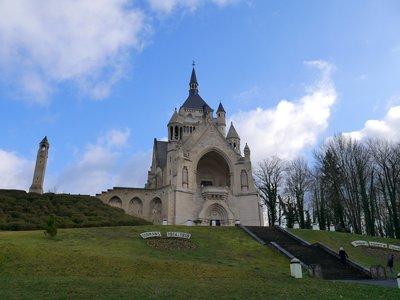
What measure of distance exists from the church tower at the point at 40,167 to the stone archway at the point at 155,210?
14572mm

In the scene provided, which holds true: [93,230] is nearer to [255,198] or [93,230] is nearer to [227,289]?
[227,289]

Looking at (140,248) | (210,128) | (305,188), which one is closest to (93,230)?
(140,248)

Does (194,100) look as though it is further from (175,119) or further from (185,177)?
(185,177)

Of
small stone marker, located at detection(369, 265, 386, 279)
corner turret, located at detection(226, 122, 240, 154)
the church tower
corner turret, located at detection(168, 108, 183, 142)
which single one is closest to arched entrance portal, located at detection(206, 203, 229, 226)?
corner turret, located at detection(226, 122, 240, 154)

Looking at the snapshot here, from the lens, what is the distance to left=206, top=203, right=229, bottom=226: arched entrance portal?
4859cm

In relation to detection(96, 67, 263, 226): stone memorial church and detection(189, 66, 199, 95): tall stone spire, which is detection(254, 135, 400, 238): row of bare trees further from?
detection(189, 66, 199, 95): tall stone spire

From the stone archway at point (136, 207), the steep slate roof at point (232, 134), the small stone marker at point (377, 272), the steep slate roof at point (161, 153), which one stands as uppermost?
the steep slate roof at point (232, 134)

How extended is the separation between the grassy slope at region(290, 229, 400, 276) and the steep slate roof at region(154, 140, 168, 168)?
28881 millimetres

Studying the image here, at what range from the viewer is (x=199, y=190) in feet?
163

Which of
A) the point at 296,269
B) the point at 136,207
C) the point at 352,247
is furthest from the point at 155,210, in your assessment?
the point at 296,269

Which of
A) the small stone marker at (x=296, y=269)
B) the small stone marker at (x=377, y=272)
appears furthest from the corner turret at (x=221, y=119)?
the small stone marker at (x=296, y=269)

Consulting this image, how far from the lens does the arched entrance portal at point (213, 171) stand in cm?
5486

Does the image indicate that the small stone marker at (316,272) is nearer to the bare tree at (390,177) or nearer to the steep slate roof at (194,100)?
the bare tree at (390,177)

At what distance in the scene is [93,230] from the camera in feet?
95.5
